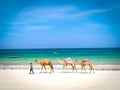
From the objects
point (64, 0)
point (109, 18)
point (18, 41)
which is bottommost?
point (18, 41)

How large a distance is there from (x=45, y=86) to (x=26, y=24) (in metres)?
1.43

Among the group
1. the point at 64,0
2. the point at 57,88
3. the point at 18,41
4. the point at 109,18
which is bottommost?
the point at 57,88

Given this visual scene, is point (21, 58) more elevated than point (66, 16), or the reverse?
point (66, 16)

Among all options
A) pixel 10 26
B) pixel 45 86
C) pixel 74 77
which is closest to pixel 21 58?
pixel 10 26

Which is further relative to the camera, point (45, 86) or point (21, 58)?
point (21, 58)

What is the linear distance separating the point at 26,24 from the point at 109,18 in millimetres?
1348

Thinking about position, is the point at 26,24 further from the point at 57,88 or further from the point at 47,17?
the point at 57,88

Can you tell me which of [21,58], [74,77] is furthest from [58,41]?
[21,58]

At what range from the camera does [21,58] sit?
790cm

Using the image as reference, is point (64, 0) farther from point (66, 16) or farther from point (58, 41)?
point (58, 41)

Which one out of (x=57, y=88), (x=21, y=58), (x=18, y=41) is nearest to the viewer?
(x=57, y=88)

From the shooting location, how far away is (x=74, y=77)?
473cm

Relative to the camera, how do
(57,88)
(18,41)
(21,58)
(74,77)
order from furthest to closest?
(21,58) < (18,41) < (74,77) < (57,88)

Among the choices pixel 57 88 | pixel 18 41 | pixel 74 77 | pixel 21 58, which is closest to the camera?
pixel 57 88
